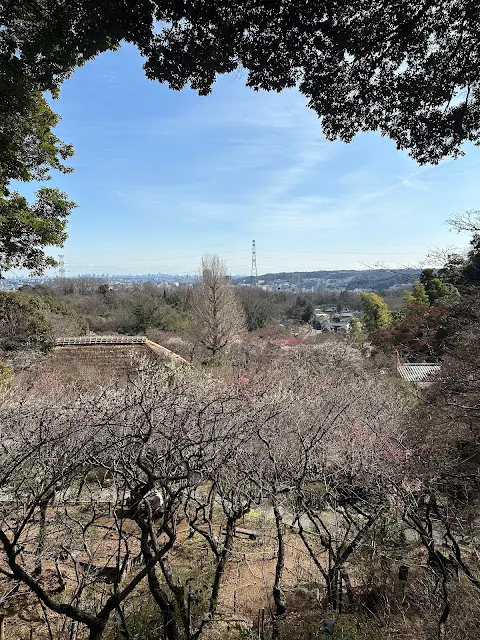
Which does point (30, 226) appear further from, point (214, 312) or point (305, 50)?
point (214, 312)

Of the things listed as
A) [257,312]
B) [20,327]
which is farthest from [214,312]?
[257,312]

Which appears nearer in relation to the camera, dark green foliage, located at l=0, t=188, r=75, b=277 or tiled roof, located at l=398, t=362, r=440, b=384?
dark green foliage, located at l=0, t=188, r=75, b=277

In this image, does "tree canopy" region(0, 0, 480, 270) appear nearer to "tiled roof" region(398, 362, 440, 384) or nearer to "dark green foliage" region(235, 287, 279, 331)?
"tiled roof" region(398, 362, 440, 384)

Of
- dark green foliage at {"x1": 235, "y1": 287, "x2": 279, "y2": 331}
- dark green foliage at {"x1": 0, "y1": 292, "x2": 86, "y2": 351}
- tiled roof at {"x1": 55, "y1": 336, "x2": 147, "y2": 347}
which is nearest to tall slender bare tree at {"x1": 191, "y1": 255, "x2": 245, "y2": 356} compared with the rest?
tiled roof at {"x1": 55, "y1": 336, "x2": 147, "y2": 347}

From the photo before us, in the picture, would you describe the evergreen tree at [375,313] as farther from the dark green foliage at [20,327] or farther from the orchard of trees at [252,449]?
the dark green foliage at [20,327]

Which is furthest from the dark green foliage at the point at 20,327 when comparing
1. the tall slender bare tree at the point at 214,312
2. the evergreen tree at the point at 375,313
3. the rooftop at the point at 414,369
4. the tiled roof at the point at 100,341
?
the evergreen tree at the point at 375,313

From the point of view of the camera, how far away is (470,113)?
326 cm

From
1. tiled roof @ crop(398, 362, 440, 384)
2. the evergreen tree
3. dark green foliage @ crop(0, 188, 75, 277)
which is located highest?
dark green foliage @ crop(0, 188, 75, 277)

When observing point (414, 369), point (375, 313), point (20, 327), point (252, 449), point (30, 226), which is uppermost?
point (30, 226)

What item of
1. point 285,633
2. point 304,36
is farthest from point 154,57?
point 285,633

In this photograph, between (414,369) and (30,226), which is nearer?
(30,226)

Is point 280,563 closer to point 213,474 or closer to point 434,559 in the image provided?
point 213,474

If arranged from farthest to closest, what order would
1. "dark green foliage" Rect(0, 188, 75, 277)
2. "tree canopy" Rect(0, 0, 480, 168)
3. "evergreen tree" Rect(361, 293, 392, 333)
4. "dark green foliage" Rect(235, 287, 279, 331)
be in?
1. "dark green foliage" Rect(235, 287, 279, 331)
2. "evergreen tree" Rect(361, 293, 392, 333)
3. "dark green foliage" Rect(0, 188, 75, 277)
4. "tree canopy" Rect(0, 0, 480, 168)

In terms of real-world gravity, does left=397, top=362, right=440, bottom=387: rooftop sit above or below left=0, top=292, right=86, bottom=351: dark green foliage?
below
